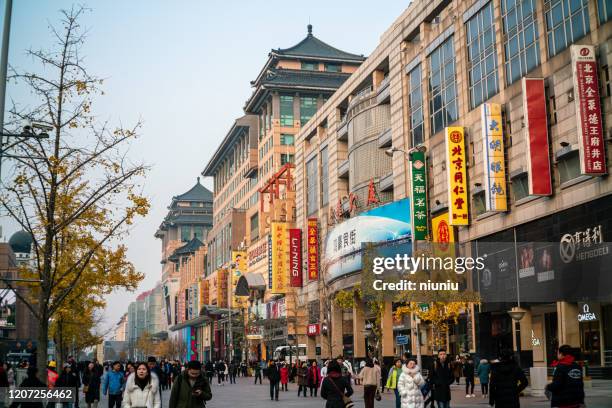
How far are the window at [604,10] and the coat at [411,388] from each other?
67.6 feet

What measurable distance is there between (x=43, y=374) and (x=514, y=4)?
2860cm

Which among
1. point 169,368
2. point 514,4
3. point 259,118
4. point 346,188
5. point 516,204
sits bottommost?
point 169,368

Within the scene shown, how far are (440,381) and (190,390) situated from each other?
8.96m

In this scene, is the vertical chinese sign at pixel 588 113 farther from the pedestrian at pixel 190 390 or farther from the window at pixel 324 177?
the window at pixel 324 177

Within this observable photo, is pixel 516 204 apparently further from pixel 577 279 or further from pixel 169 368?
pixel 169 368

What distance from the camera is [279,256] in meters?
75.6

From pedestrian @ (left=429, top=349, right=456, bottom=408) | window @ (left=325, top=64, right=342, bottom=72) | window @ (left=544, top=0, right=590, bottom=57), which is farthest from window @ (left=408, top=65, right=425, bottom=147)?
window @ (left=325, top=64, right=342, bottom=72)

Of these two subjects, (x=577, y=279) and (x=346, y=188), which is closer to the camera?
(x=577, y=279)

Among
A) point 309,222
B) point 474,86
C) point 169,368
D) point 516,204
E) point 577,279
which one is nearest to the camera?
point 577,279

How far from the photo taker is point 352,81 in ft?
207

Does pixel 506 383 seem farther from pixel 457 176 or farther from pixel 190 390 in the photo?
pixel 457 176

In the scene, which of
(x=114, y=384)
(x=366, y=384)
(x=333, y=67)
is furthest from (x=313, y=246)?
(x=366, y=384)

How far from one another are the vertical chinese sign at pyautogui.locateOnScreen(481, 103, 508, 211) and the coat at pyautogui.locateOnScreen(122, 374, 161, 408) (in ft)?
94.5

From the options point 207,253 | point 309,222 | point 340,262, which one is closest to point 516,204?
point 340,262
